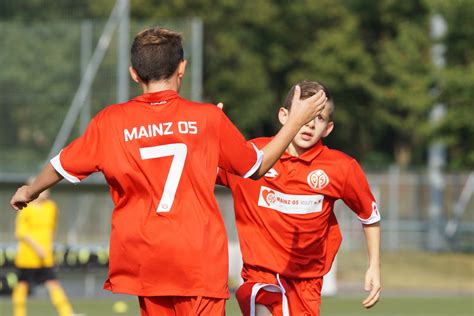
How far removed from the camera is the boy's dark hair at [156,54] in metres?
5.45

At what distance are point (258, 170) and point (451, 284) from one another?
812 inches

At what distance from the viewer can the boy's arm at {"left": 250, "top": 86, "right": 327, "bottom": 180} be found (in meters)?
5.45

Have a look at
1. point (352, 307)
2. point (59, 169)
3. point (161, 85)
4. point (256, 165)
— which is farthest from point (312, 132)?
point (352, 307)

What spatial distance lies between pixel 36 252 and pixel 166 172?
9983 millimetres

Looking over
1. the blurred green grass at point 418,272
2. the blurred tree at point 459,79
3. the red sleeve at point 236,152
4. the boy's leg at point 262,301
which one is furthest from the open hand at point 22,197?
the blurred tree at point 459,79

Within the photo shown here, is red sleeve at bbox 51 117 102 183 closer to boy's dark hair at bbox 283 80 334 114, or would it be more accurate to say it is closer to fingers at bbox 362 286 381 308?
boy's dark hair at bbox 283 80 334 114

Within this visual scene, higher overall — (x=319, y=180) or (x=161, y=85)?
(x=161, y=85)

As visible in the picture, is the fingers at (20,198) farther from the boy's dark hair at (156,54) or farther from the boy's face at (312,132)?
the boy's face at (312,132)

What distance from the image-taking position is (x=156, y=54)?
5449 millimetres

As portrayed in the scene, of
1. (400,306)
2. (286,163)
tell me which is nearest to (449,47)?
(400,306)

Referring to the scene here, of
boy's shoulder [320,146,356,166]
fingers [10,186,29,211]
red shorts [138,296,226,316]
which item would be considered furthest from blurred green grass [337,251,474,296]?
fingers [10,186,29,211]

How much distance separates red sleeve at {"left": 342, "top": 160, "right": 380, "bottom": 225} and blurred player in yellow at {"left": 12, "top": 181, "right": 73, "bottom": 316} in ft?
27.0

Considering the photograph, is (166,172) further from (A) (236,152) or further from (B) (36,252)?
(B) (36,252)

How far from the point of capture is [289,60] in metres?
46.3
